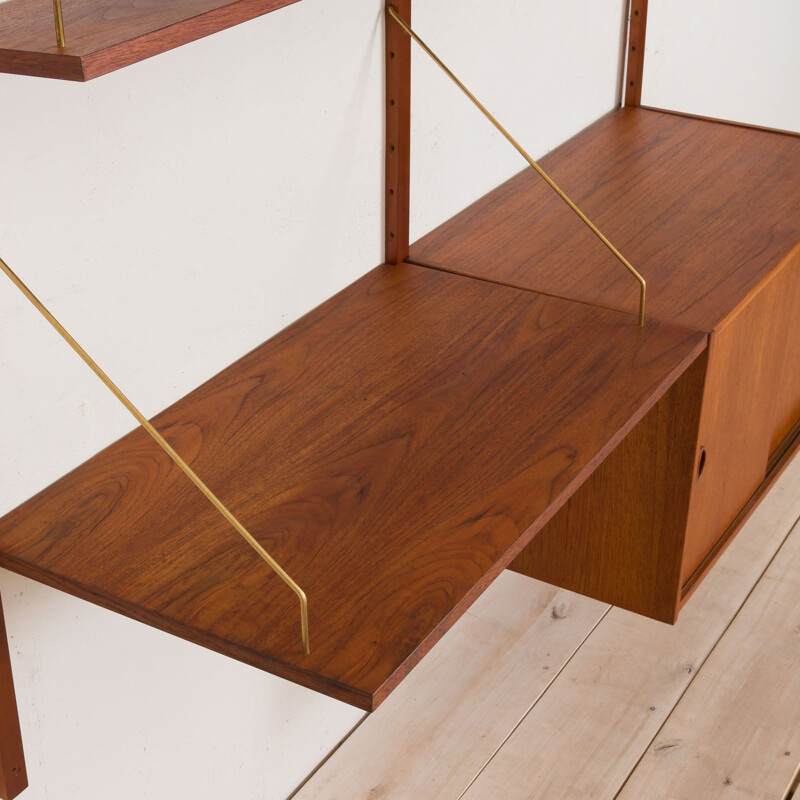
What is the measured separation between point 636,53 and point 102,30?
163 centimetres

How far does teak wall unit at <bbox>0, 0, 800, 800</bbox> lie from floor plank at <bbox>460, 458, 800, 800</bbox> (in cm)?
24

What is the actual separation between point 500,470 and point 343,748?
2.99 ft

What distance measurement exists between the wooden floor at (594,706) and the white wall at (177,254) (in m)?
0.23

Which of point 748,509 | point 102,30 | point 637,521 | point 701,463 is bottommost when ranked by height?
point 748,509

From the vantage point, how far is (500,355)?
62.7 inches

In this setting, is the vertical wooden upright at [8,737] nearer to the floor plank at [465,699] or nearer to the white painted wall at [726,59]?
the floor plank at [465,699]

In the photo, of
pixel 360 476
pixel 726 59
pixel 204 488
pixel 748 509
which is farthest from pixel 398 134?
pixel 726 59

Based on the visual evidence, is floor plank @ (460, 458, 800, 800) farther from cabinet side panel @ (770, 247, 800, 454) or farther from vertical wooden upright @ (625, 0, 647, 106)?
vertical wooden upright @ (625, 0, 647, 106)

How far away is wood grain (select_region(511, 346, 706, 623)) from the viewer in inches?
70.7

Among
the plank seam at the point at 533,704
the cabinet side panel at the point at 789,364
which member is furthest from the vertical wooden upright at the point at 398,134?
the plank seam at the point at 533,704

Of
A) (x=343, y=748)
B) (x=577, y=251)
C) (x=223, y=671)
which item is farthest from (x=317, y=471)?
(x=343, y=748)

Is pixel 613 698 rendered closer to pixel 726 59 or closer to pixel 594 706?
pixel 594 706

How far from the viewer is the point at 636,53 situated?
2396 mm

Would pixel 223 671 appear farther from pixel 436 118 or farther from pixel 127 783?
pixel 436 118
